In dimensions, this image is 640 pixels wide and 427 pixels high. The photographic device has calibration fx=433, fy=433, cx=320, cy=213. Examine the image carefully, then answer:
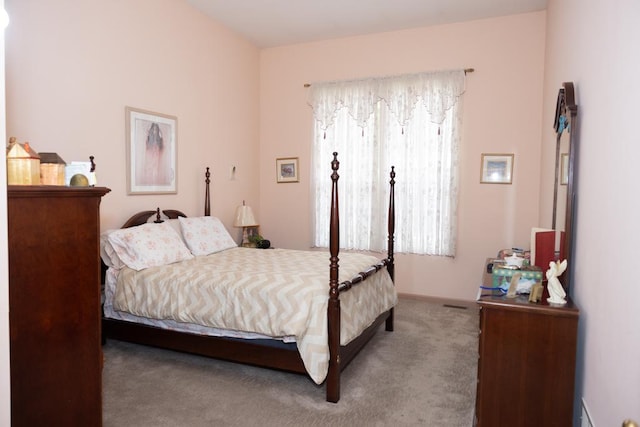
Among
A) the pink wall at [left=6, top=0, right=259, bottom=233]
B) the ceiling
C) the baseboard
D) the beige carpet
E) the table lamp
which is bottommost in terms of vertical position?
the beige carpet

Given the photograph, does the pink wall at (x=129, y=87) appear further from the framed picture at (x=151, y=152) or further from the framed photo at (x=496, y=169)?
the framed photo at (x=496, y=169)

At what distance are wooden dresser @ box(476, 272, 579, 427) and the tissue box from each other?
6.0 inches

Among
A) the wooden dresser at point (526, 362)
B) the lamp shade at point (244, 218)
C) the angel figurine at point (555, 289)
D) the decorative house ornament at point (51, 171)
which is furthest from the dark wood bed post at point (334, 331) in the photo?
the lamp shade at point (244, 218)

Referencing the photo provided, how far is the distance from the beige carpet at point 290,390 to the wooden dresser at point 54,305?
26.2 inches

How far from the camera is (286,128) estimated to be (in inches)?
226

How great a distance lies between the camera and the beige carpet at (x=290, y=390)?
8.20 feet

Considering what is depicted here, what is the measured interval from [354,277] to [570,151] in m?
1.60

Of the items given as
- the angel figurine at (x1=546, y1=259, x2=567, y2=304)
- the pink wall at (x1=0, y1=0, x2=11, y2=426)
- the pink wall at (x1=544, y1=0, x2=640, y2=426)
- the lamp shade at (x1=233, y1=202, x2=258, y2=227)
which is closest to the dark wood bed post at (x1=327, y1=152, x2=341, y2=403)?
the angel figurine at (x1=546, y1=259, x2=567, y2=304)

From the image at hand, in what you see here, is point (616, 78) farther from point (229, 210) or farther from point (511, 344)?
point (229, 210)

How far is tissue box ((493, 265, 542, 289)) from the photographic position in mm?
2192

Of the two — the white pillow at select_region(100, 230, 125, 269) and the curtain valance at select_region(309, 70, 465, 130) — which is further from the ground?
the curtain valance at select_region(309, 70, 465, 130)

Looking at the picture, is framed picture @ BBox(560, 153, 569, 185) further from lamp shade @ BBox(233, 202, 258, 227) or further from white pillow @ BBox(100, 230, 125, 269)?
lamp shade @ BBox(233, 202, 258, 227)

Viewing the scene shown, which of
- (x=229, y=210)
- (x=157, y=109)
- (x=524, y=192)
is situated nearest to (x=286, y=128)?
(x=229, y=210)

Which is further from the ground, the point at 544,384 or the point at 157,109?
the point at 157,109
